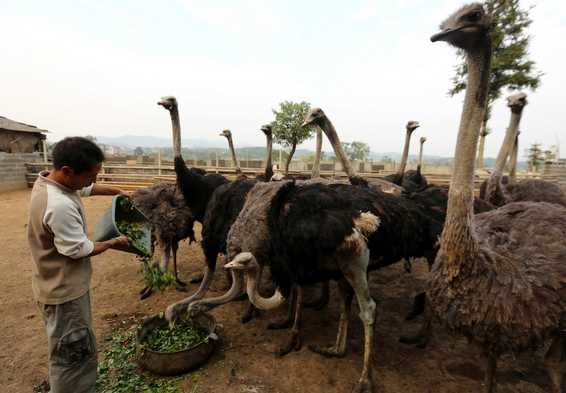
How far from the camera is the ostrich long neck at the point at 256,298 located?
250 cm

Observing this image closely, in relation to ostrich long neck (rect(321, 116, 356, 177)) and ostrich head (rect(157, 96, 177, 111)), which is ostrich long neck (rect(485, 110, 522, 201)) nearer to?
ostrich long neck (rect(321, 116, 356, 177))

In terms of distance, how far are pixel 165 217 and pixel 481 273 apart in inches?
146

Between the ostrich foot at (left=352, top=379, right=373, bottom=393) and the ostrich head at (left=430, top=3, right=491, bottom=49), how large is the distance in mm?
2465

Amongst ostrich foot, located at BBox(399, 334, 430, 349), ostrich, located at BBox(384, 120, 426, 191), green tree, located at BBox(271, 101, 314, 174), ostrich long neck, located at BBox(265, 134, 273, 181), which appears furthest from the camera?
green tree, located at BBox(271, 101, 314, 174)

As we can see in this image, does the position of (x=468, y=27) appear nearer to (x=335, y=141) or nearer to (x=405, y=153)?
(x=335, y=141)

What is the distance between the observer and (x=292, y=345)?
311 centimetres

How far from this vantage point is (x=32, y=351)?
2951mm

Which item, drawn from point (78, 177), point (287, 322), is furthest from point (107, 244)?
point (287, 322)

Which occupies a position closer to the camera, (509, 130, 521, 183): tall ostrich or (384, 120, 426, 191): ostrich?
(509, 130, 521, 183): tall ostrich

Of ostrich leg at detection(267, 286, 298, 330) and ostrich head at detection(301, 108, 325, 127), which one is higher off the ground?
ostrich head at detection(301, 108, 325, 127)

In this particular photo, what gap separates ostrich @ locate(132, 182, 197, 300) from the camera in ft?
14.1

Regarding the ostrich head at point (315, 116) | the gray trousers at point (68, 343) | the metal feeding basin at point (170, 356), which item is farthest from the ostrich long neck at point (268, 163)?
the gray trousers at point (68, 343)

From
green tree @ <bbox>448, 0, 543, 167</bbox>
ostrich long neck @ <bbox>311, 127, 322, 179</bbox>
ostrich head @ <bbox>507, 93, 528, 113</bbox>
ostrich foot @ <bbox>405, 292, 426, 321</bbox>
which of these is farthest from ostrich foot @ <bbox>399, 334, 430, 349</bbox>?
green tree @ <bbox>448, 0, 543, 167</bbox>

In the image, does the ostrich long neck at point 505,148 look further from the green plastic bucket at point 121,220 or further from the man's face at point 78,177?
the man's face at point 78,177
